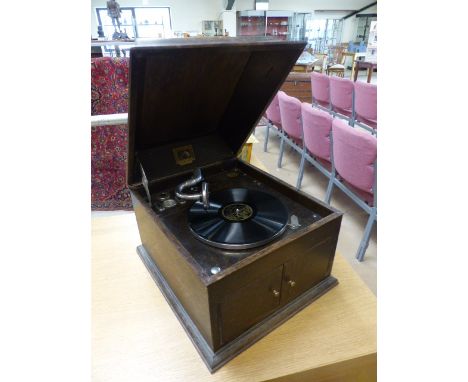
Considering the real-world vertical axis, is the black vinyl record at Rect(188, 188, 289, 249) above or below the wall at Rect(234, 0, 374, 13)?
below

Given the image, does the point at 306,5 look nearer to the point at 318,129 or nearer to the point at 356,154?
the point at 318,129

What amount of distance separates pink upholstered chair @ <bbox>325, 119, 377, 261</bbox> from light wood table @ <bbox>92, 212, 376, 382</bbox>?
0.76m

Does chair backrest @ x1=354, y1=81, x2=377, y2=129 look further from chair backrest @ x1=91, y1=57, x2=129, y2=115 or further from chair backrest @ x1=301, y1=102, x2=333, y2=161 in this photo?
chair backrest @ x1=91, y1=57, x2=129, y2=115

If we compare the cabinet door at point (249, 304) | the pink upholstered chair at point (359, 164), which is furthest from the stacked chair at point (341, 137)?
the cabinet door at point (249, 304)

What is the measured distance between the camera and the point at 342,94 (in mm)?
2996

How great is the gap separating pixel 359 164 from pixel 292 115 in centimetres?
96

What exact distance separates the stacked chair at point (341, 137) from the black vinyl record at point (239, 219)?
84 centimetres

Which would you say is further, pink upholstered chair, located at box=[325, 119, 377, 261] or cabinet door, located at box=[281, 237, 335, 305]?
pink upholstered chair, located at box=[325, 119, 377, 261]

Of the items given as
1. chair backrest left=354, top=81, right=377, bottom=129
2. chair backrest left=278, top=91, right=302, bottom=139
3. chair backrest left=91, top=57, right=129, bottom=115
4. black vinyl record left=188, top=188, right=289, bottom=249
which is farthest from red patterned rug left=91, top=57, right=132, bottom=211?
chair backrest left=354, top=81, right=377, bottom=129

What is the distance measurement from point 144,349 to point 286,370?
0.31 m

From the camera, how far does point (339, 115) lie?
3244 millimetres

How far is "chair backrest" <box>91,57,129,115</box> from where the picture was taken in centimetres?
151
